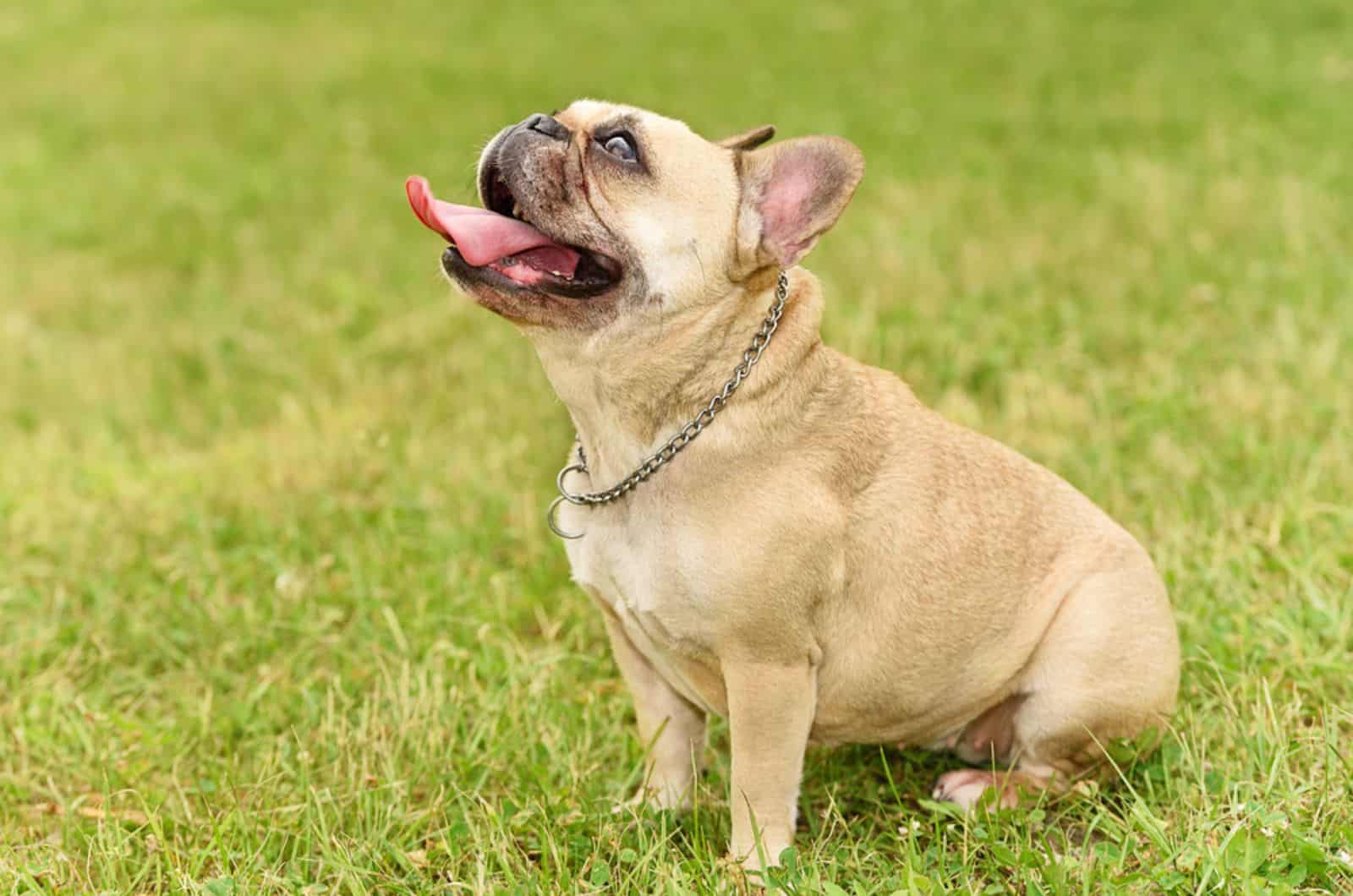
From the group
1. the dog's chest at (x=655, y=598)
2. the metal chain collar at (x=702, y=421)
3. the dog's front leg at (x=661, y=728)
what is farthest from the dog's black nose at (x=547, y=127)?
the dog's front leg at (x=661, y=728)

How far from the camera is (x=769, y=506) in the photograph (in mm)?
3393

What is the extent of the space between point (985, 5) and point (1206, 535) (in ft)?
40.6

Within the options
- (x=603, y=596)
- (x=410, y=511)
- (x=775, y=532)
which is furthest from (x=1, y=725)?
(x=775, y=532)

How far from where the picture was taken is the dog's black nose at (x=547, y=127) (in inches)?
139

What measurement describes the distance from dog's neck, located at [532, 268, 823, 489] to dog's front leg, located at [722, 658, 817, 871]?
64 centimetres

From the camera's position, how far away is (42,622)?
4.95m

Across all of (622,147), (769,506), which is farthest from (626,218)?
(769,506)

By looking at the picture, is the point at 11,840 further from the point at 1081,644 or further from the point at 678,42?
the point at 678,42

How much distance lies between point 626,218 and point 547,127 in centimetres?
39

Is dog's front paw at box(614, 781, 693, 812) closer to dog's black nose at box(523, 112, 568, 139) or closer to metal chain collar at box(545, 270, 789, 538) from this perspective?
metal chain collar at box(545, 270, 789, 538)

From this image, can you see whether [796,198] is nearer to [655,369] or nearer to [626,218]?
[626,218]

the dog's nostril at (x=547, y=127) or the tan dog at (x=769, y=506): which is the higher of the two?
the dog's nostril at (x=547, y=127)

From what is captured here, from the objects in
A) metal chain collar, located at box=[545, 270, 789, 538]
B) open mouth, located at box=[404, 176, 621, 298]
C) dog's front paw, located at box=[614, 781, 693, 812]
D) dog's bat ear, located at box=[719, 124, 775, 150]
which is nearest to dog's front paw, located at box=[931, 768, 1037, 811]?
dog's front paw, located at box=[614, 781, 693, 812]

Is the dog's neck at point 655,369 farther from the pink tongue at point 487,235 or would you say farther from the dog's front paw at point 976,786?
the dog's front paw at point 976,786
